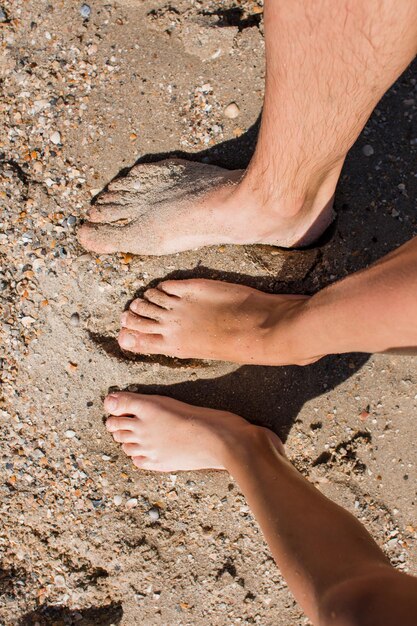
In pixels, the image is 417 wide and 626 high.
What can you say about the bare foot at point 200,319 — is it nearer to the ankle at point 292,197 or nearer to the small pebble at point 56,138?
the ankle at point 292,197

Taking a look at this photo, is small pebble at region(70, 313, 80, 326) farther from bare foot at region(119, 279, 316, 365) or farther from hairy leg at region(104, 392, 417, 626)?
hairy leg at region(104, 392, 417, 626)

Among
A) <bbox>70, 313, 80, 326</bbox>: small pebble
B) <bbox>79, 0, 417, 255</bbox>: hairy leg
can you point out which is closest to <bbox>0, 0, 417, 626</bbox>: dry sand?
<bbox>70, 313, 80, 326</bbox>: small pebble

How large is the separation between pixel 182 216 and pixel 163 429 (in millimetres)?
854

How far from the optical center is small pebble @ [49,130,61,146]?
7.19ft

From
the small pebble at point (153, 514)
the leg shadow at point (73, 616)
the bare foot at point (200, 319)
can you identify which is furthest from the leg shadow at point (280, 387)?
the leg shadow at point (73, 616)

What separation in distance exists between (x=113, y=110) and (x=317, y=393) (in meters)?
1.41

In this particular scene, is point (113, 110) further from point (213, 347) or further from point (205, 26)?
point (213, 347)

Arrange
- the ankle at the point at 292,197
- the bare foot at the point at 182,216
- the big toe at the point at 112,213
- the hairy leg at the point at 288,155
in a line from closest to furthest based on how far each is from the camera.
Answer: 1. the hairy leg at the point at 288,155
2. the ankle at the point at 292,197
3. the bare foot at the point at 182,216
4. the big toe at the point at 112,213

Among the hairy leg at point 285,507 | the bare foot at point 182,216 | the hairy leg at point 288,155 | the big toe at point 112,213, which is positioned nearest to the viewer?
the hairy leg at point 288,155

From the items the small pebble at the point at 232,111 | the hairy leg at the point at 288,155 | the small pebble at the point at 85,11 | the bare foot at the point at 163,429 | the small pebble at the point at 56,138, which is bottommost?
the bare foot at the point at 163,429

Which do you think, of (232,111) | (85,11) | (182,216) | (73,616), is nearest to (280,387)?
(182,216)

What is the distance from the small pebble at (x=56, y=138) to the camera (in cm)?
219

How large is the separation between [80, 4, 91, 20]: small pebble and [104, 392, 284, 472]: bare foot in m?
1.52

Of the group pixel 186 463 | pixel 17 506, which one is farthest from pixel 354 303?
pixel 17 506
